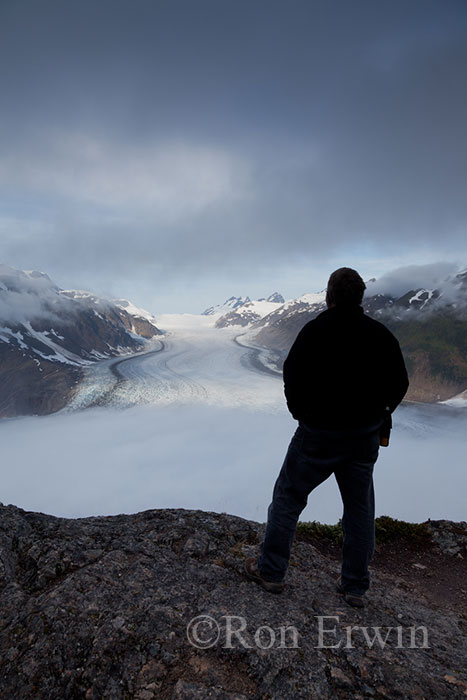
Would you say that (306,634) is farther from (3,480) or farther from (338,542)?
(3,480)

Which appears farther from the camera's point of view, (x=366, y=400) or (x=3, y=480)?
(x=3, y=480)

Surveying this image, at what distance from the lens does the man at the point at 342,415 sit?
338 cm

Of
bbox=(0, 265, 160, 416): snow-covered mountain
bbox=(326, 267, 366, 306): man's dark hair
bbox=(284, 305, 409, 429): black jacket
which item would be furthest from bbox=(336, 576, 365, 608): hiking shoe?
bbox=(0, 265, 160, 416): snow-covered mountain

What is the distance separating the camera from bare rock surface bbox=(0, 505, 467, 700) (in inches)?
97.6

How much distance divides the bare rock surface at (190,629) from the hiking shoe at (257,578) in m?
0.09

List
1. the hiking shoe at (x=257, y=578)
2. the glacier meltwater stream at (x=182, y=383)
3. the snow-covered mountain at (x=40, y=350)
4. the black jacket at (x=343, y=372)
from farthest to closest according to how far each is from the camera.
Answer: the snow-covered mountain at (x=40, y=350) < the glacier meltwater stream at (x=182, y=383) < the hiking shoe at (x=257, y=578) < the black jacket at (x=343, y=372)

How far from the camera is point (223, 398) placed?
104 meters

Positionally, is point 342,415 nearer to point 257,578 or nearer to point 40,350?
point 257,578

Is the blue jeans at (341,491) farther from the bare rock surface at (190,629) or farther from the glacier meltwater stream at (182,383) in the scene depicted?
the glacier meltwater stream at (182,383)

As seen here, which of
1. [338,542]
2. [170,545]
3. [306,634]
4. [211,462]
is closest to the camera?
[306,634]

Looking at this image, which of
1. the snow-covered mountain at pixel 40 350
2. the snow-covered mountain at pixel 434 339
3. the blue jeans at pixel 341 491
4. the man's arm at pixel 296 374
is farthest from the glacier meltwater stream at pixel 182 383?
the man's arm at pixel 296 374

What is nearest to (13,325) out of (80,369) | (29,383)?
(29,383)

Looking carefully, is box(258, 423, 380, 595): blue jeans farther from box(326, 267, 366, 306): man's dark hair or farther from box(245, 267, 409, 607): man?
box(326, 267, 366, 306): man's dark hair

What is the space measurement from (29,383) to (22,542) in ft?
508
